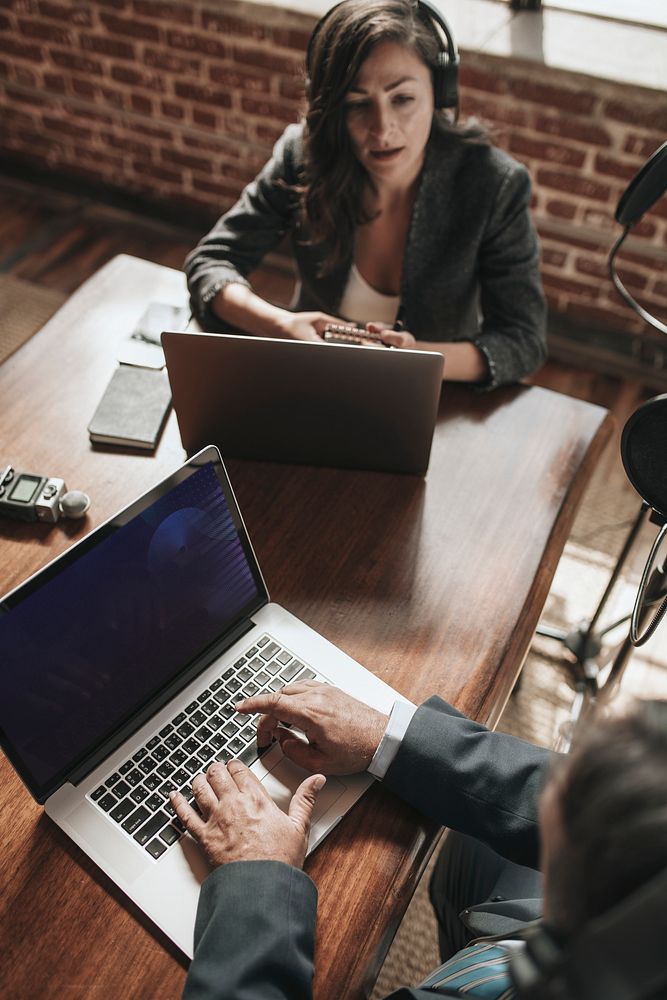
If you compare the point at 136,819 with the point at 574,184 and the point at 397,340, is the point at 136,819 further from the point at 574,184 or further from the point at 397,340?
the point at 574,184

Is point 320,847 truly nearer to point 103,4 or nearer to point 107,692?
point 107,692

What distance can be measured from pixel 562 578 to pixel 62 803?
4.65 feet

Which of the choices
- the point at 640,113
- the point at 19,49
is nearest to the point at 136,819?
the point at 640,113

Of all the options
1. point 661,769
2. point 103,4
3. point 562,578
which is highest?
point 103,4

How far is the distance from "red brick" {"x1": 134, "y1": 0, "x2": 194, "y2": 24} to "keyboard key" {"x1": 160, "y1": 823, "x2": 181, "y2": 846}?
2.34 m

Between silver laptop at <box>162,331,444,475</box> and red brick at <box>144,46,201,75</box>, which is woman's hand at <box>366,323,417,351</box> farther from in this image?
red brick at <box>144,46,201,75</box>

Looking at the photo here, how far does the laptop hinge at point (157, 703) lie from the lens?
2.69 feet

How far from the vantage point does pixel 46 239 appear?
2811 mm

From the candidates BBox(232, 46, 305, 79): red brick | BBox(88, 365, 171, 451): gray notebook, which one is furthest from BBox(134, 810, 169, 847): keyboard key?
BBox(232, 46, 305, 79): red brick

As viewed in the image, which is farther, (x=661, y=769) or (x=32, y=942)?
(x=32, y=942)

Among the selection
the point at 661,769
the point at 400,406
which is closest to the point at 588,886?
the point at 661,769

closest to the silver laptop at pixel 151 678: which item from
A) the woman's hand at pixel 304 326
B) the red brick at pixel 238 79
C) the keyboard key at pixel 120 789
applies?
the keyboard key at pixel 120 789

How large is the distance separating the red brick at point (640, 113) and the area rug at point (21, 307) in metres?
1.71

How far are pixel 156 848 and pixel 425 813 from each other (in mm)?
278
